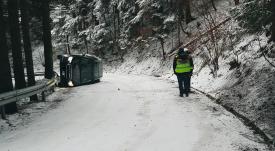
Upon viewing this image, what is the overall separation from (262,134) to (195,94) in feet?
23.5

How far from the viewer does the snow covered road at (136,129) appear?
8922 mm

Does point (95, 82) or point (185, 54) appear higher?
point (185, 54)

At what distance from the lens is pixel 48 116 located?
13336 millimetres

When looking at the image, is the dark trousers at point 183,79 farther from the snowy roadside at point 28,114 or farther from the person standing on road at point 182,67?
the snowy roadside at point 28,114

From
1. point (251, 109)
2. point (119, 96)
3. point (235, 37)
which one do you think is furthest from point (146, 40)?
point (251, 109)

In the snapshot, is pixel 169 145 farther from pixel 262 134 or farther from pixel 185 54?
pixel 185 54

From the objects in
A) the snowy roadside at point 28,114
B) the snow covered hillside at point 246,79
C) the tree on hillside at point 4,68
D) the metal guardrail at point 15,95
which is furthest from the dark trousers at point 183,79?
the tree on hillside at point 4,68

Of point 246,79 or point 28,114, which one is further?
point 246,79

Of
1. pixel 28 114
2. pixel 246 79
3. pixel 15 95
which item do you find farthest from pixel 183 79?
pixel 15 95

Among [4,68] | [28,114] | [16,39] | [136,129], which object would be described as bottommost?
[28,114]

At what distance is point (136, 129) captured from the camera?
10.5 m

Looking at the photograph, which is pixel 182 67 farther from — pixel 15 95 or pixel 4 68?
pixel 4 68

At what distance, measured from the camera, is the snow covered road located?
8.92 metres

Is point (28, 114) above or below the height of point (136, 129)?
below
